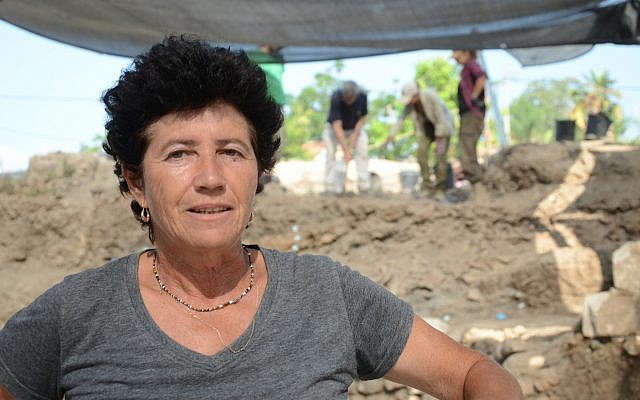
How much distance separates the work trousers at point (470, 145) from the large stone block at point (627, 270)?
2.71 m

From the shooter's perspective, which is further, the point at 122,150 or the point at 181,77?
the point at 122,150

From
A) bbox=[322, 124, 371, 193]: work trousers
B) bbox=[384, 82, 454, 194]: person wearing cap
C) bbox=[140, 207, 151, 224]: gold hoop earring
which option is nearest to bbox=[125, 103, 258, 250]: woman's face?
bbox=[140, 207, 151, 224]: gold hoop earring

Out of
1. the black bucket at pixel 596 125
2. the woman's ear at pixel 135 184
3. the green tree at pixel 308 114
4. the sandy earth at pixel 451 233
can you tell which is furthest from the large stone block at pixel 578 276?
the green tree at pixel 308 114

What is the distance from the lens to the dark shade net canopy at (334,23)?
13.4ft

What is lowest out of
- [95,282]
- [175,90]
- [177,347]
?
[177,347]

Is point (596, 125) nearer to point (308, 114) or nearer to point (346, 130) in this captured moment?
point (346, 130)

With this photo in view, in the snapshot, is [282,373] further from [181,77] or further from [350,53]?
[350,53]

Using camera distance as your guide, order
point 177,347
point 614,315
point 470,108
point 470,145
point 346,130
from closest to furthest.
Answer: point 177,347
point 614,315
point 470,108
point 470,145
point 346,130

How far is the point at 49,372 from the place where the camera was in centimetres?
168

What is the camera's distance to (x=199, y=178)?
1686 millimetres

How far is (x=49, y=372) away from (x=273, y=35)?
3160mm

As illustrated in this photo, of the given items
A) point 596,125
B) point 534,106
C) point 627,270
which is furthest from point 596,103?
point 534,106

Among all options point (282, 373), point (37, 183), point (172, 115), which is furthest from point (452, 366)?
point (37, 183)

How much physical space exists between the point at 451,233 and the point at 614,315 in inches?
98.7
